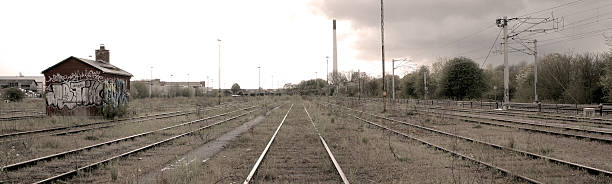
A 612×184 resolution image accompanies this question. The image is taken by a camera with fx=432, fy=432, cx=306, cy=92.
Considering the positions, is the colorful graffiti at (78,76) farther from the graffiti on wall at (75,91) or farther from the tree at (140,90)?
the tree at (140,90)

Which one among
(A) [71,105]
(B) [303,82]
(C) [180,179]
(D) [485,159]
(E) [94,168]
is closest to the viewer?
(C) [180,179]

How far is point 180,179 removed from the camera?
8.59m

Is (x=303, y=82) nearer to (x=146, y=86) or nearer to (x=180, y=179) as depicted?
(x=146, y=86)

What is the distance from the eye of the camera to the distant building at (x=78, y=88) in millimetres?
30703

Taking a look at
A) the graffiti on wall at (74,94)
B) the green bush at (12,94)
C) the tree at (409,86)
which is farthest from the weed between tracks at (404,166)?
the tree at (409,86)

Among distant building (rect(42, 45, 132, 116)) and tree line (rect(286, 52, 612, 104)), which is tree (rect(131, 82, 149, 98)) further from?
distant building (rect(42, 45, 132, 116))

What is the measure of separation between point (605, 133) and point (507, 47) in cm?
2502

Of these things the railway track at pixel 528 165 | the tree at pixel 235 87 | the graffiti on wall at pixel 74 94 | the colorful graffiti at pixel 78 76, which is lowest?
the railway track at pixel 528 165

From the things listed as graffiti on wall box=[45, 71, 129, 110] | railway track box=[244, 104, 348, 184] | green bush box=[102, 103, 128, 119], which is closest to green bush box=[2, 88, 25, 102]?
graffiti on wall box=[45, 71, 129, 110]

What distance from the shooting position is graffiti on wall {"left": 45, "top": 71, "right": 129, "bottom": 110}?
101 ft

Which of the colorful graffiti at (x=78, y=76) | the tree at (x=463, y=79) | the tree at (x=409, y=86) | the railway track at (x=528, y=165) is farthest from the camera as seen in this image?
the tree at (x=409, y=86)

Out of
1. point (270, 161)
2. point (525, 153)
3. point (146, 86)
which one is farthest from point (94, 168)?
point (146, 86)

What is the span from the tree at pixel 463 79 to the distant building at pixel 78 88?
5323cm

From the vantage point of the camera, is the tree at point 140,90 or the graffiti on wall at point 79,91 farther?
the tree at point 140,90
